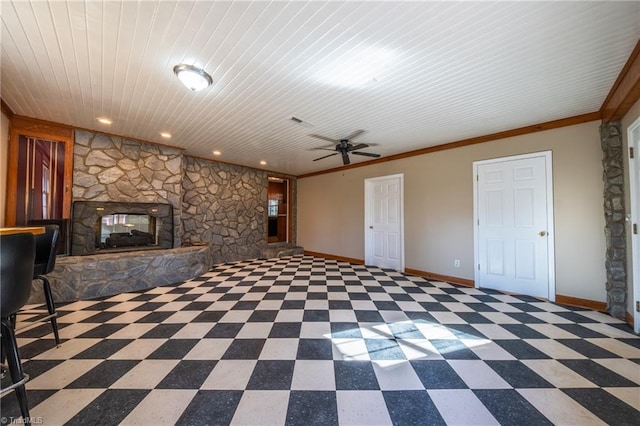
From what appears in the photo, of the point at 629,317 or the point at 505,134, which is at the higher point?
the point at 505,134

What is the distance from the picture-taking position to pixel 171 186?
14.5ft

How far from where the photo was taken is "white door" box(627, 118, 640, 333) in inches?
91.4

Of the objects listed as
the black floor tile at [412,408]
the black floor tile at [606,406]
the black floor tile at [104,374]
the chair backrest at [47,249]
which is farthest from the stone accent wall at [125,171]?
the black floor tile at [606,406]

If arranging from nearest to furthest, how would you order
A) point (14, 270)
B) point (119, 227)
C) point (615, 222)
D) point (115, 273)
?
1. point (14, 270)
2. point (615, 222)
3. point (115, 273)
4. point (119, 227)

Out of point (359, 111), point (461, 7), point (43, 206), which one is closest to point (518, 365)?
point (461, 7)

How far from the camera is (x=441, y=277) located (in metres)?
4.21

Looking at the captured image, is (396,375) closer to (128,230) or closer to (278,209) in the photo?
(128,230)

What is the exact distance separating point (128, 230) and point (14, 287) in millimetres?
3172

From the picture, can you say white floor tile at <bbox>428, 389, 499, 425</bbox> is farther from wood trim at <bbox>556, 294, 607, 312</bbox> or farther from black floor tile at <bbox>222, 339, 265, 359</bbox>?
wood trim at <bbox>556, 294, 607, 312</bbox>

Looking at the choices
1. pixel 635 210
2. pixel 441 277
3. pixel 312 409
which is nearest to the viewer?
pixel 312 409

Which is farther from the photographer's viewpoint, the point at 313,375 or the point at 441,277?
the point at 441,277

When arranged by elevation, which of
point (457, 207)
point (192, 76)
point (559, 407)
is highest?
point (192, 76)

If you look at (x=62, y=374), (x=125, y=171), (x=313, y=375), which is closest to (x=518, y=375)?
(x=313, y=375)

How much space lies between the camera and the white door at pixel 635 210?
2.32 m
